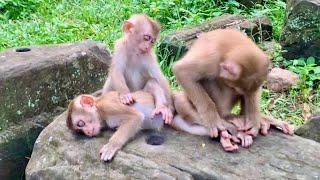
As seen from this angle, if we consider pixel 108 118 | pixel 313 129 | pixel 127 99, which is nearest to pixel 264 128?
pixel 313 129

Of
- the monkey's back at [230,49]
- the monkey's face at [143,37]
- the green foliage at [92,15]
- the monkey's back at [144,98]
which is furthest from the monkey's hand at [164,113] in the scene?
the green foliage at [92,15]

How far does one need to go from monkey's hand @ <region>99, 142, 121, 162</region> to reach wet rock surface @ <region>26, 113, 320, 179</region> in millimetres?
40

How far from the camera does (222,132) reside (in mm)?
4855

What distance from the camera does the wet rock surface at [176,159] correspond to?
457cm

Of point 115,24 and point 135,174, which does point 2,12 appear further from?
point 135,174

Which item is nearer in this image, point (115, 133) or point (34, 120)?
point (115, 133)

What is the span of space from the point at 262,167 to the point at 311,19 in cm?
426

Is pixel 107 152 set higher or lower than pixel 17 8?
higher

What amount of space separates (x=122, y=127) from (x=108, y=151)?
0.83 feet

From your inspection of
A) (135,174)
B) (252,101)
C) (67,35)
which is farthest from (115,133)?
→ (67,35)

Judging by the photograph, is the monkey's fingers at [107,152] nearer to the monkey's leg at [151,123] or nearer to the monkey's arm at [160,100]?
the monkey's leg at [151,123]

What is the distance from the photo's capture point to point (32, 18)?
11188mm

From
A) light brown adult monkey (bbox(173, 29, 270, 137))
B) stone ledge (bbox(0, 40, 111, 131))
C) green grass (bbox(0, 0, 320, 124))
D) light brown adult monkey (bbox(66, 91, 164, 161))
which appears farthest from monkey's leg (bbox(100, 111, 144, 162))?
green grass (bbox(0, 0, 320, 124))

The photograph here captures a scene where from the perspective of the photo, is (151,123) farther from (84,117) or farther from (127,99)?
(84,117)
